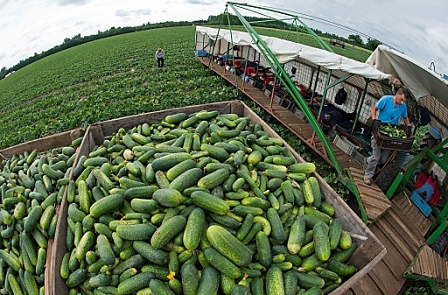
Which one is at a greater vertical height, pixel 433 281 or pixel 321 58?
pixel 321 58

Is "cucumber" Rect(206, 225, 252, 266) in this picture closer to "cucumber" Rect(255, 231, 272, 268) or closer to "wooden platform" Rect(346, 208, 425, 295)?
"cucumber" Rect(255, 231, 272, 268)

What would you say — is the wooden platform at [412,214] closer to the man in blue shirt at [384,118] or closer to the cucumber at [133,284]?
the man in blue shirt at [384,118]

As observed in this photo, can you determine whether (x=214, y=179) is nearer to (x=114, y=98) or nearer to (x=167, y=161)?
(x=167, y=161)

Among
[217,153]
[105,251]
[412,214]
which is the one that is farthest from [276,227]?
[412,214]

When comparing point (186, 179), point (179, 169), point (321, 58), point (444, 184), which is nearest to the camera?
point (186, 179)

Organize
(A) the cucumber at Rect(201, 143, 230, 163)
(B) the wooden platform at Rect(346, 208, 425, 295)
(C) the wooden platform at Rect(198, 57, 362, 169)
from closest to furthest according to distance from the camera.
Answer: (A) the cucumber at Rect(201, 143, 230, 163), (B) the wooden platform at Rect(346, 208, 425, 295), (C) the wooden platform at Rect(198, 57, 362, 169)

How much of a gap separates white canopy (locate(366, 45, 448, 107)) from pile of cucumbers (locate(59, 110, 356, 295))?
228 cm

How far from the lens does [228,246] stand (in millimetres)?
2162

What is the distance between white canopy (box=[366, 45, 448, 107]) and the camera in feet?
12.3

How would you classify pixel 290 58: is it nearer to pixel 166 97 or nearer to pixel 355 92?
pixel 355 92

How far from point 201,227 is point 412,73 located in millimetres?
4153

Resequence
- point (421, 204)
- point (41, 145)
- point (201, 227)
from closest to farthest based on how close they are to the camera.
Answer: point (201, 227) < point (421, 204) < point (41, 145)

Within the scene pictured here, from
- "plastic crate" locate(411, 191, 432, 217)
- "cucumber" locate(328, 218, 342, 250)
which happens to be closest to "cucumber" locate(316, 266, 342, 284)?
"cucumber" locate(328, 218, 342, 250)

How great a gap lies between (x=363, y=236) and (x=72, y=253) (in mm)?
2834
